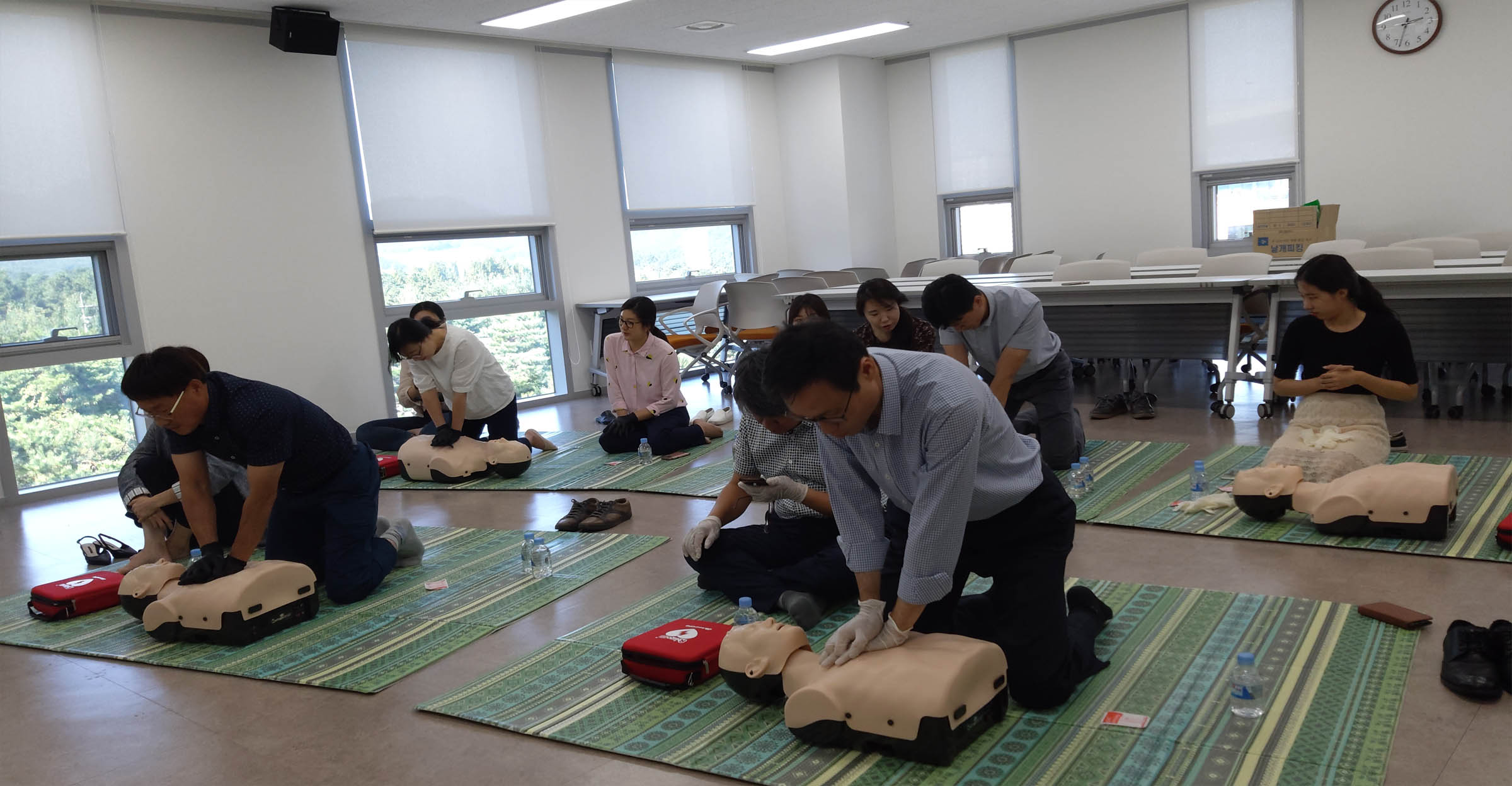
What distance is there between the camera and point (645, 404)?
6.03 meters

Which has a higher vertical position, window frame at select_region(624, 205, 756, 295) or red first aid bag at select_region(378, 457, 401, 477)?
window frame at select_region(624, 205, 756, 295)

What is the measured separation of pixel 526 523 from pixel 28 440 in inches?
147

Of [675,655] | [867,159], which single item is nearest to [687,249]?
[867,159]

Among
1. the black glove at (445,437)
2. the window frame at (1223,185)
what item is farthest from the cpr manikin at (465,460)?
the window frame at (1223,185)

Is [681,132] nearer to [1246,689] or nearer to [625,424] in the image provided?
[625,424]

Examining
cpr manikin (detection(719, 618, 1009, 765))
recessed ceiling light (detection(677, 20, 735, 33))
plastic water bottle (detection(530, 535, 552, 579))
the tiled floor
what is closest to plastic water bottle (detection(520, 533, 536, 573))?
plastic water bottle (detection(530, 535, 552, 579))

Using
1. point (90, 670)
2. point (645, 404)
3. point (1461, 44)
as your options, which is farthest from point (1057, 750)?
point (1461, 44)

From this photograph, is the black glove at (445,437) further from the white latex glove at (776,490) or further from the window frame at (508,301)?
the white latex glove at (776,490)

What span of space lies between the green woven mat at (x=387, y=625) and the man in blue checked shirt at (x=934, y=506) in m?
1.53

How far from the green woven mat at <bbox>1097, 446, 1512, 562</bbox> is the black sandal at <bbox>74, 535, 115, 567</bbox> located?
4289 millimetres

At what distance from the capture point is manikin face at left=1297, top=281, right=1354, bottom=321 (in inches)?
149

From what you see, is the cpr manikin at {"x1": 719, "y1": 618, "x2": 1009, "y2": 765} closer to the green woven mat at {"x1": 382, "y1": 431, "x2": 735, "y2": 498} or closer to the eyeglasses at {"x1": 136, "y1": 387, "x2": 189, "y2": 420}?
the eyeglasses at {"x1": 136, "y1": 387, "x2": 189, "y2": 420}

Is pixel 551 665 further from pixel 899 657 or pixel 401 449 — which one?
pixel 401 449

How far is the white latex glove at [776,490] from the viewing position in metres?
3.11
